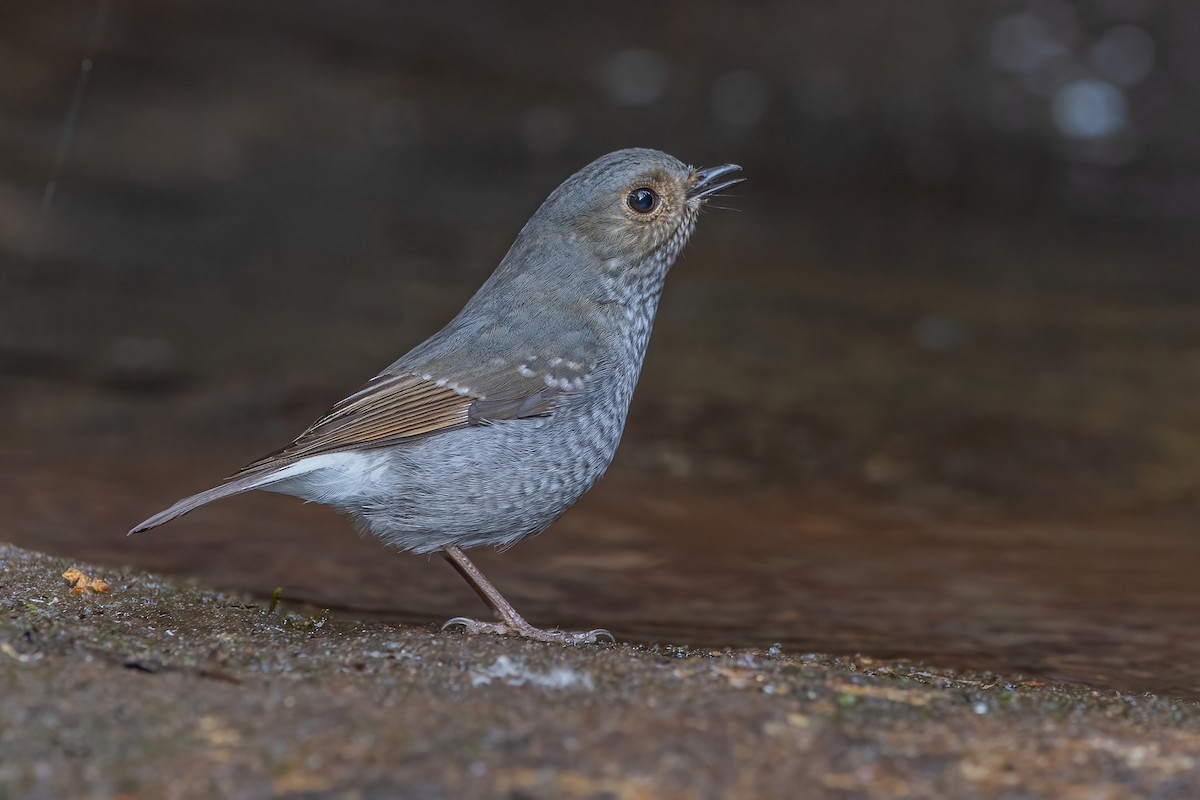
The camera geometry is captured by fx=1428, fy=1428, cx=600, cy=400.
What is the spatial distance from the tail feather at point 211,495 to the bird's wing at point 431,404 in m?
0.10

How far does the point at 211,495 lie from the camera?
4.27 metres

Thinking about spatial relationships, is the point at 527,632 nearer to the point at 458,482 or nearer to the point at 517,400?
the point at 458,482

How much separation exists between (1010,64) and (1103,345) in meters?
6.35

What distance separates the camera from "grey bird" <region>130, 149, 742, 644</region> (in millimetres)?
4543

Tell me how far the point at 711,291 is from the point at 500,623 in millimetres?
6893

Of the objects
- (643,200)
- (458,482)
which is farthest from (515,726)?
(643,200)

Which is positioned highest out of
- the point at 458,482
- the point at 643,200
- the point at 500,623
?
the point at 643,200

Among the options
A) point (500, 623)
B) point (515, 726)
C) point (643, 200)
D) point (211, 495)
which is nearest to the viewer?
point (515, 726)

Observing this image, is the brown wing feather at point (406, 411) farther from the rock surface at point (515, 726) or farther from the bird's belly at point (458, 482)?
the rock surface at point (515, 726)

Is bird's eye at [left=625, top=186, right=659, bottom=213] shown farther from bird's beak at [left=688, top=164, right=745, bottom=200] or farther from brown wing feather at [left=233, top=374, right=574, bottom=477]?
brown wing feather at [left=233, top=374, right=574, bottom=477]

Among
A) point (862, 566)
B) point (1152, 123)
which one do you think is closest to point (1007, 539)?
point (862, 566)

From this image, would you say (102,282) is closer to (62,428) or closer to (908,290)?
(62,428)

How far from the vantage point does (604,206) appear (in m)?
5.17

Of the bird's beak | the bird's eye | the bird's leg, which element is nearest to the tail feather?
the bird's leg
